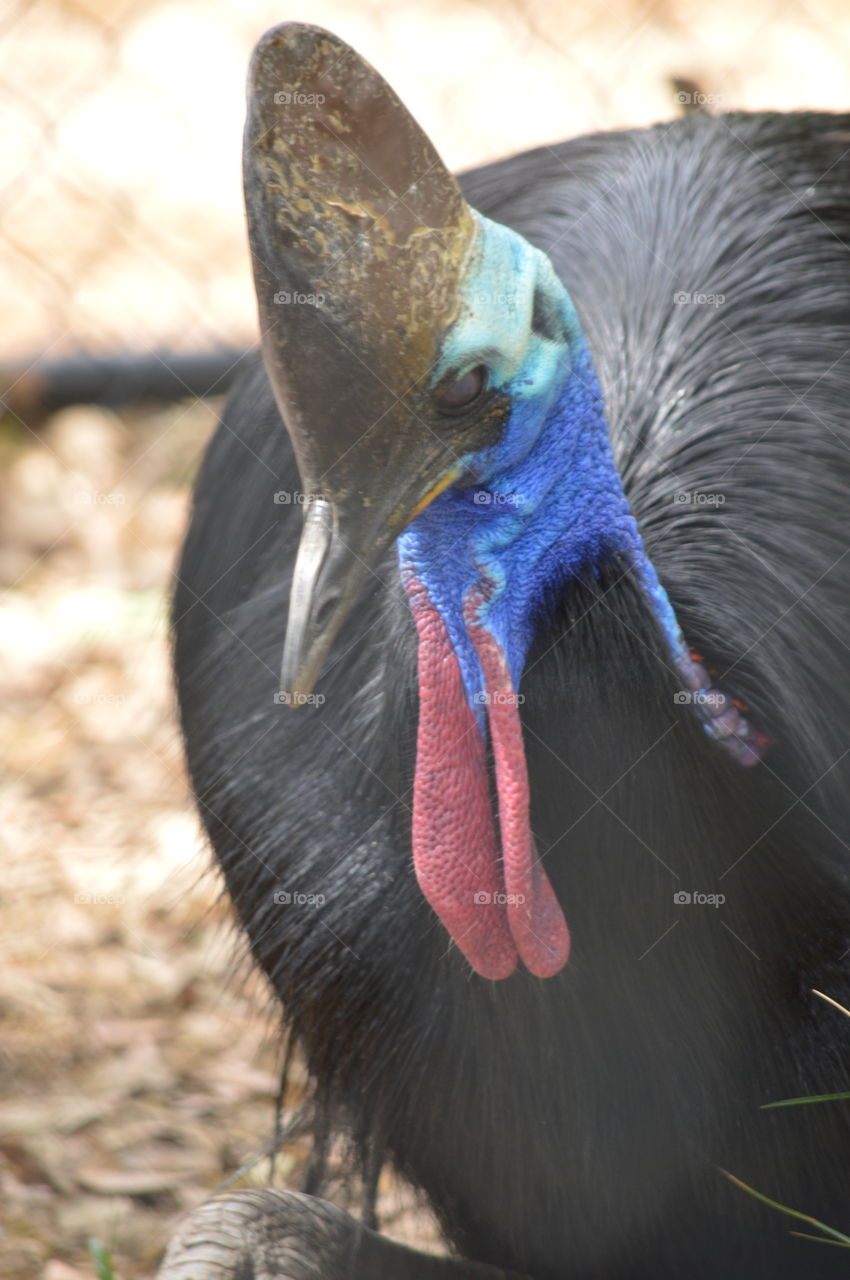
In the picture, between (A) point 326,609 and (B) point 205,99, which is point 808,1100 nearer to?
(A) point 326,609

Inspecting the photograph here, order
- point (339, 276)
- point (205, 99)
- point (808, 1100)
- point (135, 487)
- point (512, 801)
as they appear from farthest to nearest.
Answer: point (205, 99), point (135, 487), point (808, 1100), point (512, 801), point (339, 276)

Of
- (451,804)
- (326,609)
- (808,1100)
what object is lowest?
(808,1100)

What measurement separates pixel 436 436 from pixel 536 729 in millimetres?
286

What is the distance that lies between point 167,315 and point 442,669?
2702 mm

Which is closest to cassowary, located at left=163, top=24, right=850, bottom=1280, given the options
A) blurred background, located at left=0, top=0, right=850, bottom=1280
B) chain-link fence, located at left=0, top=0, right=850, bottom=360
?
blurred background, located at left=0, top=0, right=850, bottom=1280

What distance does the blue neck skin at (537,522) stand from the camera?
148 cm

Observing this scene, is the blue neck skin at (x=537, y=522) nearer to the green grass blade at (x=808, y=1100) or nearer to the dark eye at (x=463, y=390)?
the dark eye at (x=463, y=390)

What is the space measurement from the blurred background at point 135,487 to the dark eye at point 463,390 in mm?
1175

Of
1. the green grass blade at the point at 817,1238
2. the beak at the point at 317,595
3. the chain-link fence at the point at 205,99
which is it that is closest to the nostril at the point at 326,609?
the beak at the point at 317,595

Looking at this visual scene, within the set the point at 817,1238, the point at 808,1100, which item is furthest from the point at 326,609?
the point at 817,1238

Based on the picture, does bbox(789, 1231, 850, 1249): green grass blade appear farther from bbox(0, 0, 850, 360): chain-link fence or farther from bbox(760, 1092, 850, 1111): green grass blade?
bbox(0, 0, 850, 360): chain-link fence

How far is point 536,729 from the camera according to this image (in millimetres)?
1528

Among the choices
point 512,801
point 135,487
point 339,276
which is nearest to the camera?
point 339,276

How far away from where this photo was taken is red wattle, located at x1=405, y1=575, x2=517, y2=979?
1.51m
